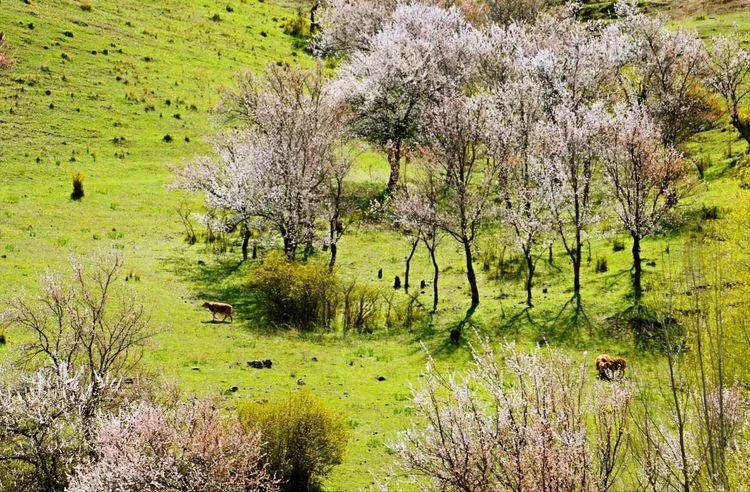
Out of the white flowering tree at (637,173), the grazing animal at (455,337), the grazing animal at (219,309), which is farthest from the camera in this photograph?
the white flowering tree at (637,173)

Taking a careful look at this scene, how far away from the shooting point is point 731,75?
4806 centimetres

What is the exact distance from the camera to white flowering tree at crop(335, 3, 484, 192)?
48938 mm

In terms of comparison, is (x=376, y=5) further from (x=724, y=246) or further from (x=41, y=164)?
(x=724, y=246)

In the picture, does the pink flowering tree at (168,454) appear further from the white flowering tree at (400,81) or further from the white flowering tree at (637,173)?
the white flowering tree at (400,81)

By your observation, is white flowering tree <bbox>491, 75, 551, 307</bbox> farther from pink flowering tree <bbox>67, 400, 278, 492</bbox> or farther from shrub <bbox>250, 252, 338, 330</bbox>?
pink flowering tree <bbox>67, 400, 278, 492</bbox>

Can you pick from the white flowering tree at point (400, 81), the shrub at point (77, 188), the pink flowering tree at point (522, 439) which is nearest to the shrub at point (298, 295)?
the shrub at point (77, 188)

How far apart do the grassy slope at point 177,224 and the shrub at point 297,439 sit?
0.87 meters

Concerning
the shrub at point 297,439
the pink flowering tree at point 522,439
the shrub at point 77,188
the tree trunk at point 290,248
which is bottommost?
the shrub at point 297,439

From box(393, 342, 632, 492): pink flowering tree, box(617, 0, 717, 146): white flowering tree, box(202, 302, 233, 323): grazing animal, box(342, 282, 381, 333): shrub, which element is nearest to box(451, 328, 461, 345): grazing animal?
box(342, 282, 381, 333): shrub

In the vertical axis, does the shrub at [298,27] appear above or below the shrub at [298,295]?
above

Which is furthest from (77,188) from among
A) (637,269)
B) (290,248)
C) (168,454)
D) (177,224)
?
(168,454)

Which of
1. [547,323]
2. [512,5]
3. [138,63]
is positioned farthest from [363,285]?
[512,5]

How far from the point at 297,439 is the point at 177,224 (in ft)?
87.8

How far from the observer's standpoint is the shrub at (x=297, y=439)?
719 inches
